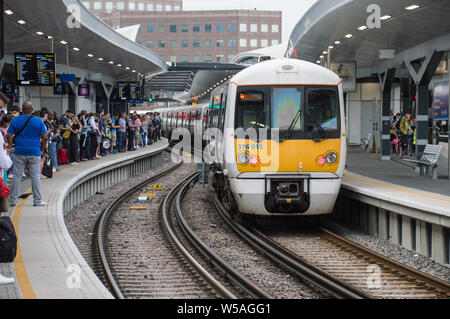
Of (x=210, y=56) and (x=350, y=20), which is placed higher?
(x=210, y=56)

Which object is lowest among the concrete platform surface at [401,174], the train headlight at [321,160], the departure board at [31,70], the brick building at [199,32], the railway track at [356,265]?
the railway track at [356,265]

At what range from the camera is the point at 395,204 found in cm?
1077

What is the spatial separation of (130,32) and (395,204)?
37.6m

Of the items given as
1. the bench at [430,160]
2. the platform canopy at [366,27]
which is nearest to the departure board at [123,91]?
the platform canopy at [366,27]

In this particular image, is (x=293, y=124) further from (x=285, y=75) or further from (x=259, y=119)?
(x=285, y=75)

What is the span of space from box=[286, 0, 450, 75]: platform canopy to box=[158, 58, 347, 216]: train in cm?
271

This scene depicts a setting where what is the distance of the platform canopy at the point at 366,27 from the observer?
13.5 metres

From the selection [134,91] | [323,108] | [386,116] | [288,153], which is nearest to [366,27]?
[323,108]

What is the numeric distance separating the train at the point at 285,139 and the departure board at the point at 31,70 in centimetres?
823

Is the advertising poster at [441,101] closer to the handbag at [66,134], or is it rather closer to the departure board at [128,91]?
the handbag at [66,134]

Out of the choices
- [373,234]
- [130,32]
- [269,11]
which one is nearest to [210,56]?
[269,11]

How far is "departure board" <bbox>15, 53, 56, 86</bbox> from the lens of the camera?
18.0 metres

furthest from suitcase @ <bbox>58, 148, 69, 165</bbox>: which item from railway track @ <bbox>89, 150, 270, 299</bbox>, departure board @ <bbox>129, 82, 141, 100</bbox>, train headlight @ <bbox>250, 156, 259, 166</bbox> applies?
departure board @ <bbox>129, 82, 141, 100</bbox>
